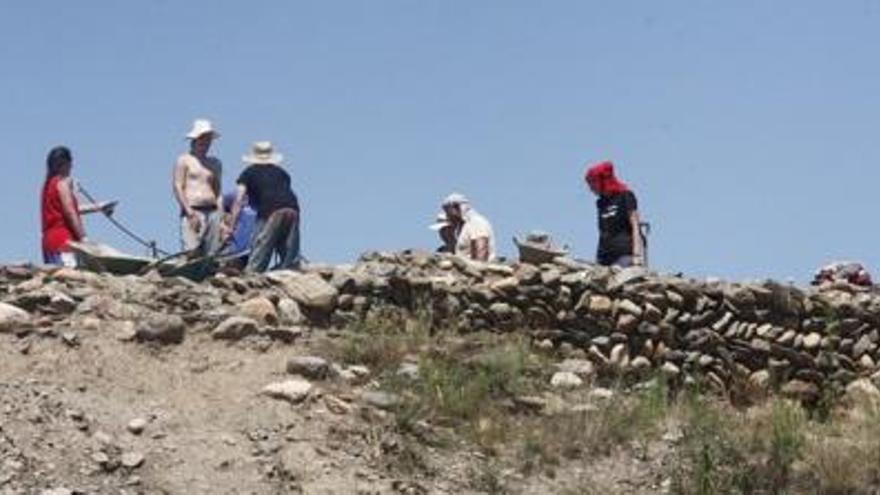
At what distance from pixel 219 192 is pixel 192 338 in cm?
265

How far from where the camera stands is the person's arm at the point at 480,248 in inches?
582

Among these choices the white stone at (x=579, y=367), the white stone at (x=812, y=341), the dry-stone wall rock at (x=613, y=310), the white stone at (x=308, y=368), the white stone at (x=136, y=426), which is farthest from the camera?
the white stone at (x=812, y=341)

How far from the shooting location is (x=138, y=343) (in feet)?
38.7

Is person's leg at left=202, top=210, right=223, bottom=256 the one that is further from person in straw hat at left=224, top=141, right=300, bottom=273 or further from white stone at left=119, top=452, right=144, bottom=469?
white stone at left=119, top=452, right=144, bottom=469

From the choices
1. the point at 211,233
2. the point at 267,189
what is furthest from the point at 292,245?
the point at 211,233

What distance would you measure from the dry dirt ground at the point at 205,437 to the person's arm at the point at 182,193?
2358 mm

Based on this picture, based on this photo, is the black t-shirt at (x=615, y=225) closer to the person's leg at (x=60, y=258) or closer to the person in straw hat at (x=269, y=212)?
the person in straw hat at (x=269, y=212)

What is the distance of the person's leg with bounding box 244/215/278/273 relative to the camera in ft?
45.8

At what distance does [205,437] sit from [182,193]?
399 cm

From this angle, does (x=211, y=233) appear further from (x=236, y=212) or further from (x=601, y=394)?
(x=601, y=394)

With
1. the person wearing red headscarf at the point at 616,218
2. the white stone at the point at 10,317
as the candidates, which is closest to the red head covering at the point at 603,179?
the person wearing red headscarf at the point at 616,218

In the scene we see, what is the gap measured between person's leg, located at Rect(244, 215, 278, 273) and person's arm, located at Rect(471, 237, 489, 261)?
6.04 feet

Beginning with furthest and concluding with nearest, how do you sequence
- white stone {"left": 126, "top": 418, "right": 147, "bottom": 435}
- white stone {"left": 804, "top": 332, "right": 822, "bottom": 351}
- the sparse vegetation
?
white stone {"left": 804, "top": 332, "right": 822, "bottom": 351}
the sparse vegetation
white stone {"left": 126, "top": 418, "right": 147, "bottom": 435}

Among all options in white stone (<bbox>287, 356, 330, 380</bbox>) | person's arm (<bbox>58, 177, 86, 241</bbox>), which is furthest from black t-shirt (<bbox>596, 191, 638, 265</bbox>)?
person's arm (<bbox>58, 177, 86, 241</bbox>)
